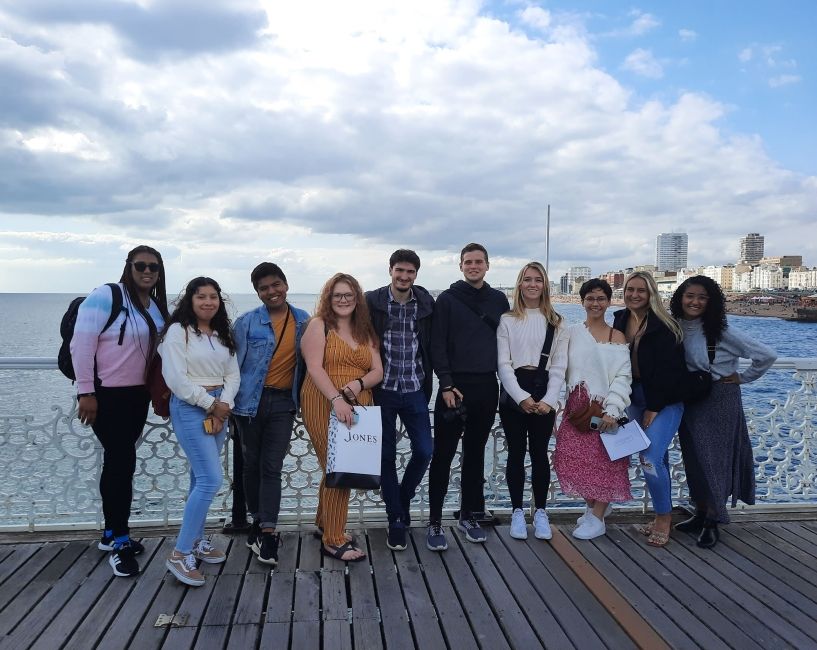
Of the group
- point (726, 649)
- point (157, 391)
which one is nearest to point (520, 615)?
point (726, 649)

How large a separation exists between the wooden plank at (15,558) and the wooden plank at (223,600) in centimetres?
112

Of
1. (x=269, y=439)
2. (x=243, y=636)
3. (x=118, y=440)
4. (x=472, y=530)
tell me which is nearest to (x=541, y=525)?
(x=472, y=530)

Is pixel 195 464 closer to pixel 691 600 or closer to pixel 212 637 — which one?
pixel 212 637

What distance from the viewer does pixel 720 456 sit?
143 inches

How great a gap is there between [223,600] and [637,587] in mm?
2142

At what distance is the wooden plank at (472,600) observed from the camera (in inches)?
97.5

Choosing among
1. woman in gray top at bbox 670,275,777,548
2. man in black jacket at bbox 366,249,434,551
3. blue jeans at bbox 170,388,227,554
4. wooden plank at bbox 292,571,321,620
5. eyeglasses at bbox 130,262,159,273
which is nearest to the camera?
wooden plank at bbox 292,571,321,620

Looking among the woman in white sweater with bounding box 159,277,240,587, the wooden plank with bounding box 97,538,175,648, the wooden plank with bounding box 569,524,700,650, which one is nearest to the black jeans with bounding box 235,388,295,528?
the woman in white sweater with bounding box 159,277,240,587

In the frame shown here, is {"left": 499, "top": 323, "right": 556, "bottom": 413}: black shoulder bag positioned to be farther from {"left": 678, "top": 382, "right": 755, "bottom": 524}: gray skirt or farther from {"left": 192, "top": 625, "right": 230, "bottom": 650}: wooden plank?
{"left": 192, "top": 625, "right": 230, "bottom": 650}: wooden plank

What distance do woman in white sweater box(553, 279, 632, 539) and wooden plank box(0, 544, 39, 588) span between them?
10.5ft

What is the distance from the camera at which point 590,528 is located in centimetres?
358

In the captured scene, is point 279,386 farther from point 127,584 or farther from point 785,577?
point 785,577

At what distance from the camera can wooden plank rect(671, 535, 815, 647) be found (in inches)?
102

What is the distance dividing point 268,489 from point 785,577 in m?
2.94
